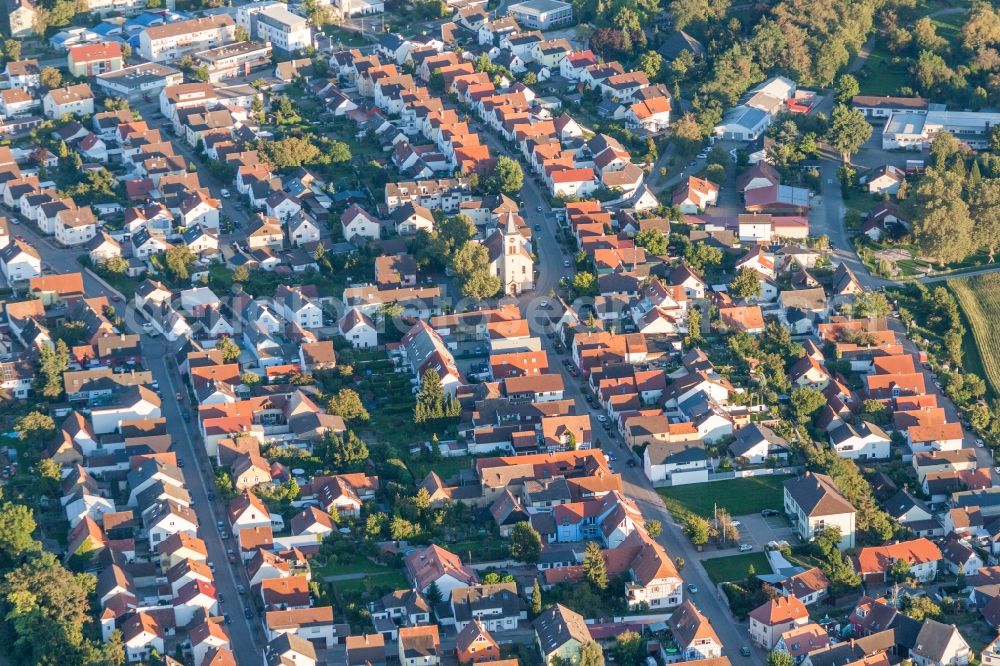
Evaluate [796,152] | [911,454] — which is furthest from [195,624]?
[796,152]

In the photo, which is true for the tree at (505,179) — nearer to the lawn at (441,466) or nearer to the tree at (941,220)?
the tree at (941,220)

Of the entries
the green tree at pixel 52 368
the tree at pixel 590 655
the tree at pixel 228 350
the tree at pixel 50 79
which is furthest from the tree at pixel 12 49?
the tree at pixel 590 655

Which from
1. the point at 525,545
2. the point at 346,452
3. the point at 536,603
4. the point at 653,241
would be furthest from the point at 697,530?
the point at 653,241

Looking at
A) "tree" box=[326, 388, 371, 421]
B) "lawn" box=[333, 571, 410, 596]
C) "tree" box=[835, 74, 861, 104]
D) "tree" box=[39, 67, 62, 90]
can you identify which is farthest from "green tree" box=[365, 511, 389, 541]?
"tree" box=[39, 67, 62, 90]

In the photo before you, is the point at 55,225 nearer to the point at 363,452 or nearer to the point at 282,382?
the point at 282,382

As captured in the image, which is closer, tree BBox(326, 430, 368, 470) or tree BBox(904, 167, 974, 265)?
tree BBox(326, 430, 368, 470)

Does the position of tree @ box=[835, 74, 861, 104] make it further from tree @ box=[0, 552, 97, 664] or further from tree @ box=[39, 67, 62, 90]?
tree @ box=[0, 552, 97, 664]
